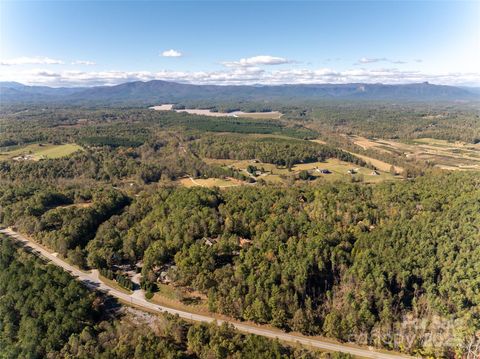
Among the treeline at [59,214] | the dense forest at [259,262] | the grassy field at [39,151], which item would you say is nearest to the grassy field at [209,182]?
the dense forest at [259,262]

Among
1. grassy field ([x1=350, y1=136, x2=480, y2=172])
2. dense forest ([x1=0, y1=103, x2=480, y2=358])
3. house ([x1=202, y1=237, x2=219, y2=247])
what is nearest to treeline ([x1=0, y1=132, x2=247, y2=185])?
dense forest ([x1=0, y1=103, x2=480, y2=358])

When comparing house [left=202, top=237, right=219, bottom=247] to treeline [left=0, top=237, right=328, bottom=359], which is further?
house [left=202, top=237, right=219, bottom=247]

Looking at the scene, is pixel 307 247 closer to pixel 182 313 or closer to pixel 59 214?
pixel 182 313

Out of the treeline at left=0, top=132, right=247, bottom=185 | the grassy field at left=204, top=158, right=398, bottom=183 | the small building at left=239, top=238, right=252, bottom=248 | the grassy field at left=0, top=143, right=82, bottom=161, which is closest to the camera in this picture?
the small building at left=239, top=238, right=252, bottom=248

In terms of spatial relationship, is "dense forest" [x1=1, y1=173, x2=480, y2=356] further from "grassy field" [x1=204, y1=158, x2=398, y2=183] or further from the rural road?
"grassy field" [x1=204, y1=158, x2=398, y2=183]

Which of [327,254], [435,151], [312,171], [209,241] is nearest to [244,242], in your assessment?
[209,241]

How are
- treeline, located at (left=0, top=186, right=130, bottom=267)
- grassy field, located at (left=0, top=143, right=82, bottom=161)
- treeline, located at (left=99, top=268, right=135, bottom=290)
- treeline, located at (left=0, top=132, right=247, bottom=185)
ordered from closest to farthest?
treeline, located at (left=99, top=268, right=135, bottom=290)
treeline, located at (left=0, top=186, right=130, bottom=267)
treeline, located at (left=0, top=132, right=247, bottom=185)
grassy field, located at (left=0, top=143, right=82, bottom=161)

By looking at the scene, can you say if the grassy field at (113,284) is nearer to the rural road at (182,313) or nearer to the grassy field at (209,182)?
the rural road at (182,313)

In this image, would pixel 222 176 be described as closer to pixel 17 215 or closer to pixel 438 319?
pixel 17 215
